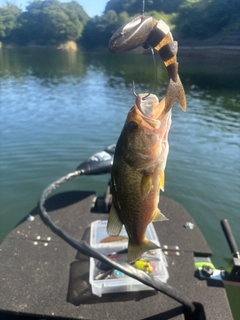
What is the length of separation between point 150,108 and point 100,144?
9.64 m

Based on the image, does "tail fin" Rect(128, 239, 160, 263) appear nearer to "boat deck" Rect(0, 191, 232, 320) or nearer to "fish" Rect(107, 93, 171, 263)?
"fish" Rect(107, 93, 171, 263)

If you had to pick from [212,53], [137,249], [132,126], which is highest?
[132,126]

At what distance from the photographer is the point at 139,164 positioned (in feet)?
6.48

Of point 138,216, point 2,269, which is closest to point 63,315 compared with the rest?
point 2,269

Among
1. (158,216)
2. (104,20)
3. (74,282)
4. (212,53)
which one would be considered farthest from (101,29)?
(158,216)

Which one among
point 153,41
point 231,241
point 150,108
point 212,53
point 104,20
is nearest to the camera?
point 153,41

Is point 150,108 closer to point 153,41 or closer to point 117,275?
point 153,41

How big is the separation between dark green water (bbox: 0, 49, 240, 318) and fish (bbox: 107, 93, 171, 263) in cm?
428

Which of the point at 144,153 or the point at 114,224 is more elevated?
the point at 144,153

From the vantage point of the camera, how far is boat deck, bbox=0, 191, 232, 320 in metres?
3.54

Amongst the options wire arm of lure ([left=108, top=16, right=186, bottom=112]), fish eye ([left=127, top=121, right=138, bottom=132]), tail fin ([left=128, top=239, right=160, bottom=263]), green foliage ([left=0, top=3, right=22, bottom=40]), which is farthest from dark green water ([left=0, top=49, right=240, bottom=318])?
green foliage ([left=0, top=3, right=22, bottom=40])

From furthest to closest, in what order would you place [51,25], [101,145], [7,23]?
1. [7,23]
2. [51,25]
3. [101,145]

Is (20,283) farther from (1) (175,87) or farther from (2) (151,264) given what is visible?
(1) (175,87)

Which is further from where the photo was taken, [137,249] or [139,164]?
[137,249]
